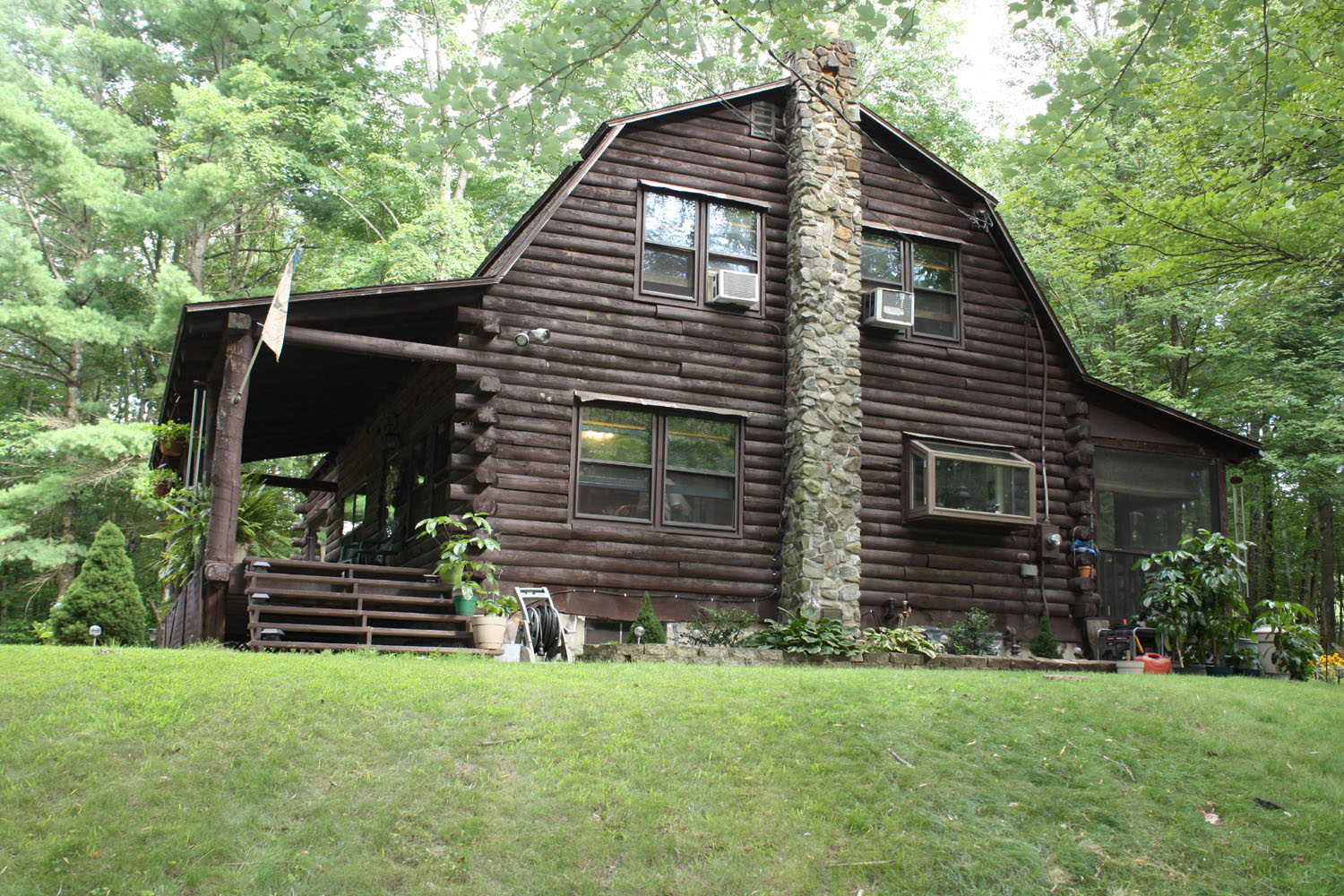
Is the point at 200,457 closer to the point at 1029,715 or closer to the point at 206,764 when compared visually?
the point at 206,764

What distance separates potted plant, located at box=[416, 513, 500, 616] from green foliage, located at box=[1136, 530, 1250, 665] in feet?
25.4

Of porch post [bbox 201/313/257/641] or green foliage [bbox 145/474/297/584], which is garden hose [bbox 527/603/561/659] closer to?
porch post [bbox 201/313/257/641]

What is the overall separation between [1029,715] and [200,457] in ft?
32.4

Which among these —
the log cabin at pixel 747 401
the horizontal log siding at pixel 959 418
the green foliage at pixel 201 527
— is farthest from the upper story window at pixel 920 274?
the green foliage at pixel 201 527

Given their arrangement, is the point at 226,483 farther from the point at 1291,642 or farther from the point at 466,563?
the point at 1291,642

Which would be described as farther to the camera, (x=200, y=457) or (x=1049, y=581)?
(x=1049, y=581)

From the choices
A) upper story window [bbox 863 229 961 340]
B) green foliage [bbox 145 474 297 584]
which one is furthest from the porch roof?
upper story window [bbox 863 229 961 340]

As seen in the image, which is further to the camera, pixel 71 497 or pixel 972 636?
pixel 71 497

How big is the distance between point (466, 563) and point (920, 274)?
7.68 metres

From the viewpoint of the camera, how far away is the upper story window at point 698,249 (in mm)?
13555

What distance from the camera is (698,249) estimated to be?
13797 mm

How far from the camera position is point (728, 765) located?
6.23m

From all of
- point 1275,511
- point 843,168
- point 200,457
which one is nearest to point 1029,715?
point 843,168

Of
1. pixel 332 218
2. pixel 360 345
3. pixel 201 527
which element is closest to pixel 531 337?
pixel 360 345
